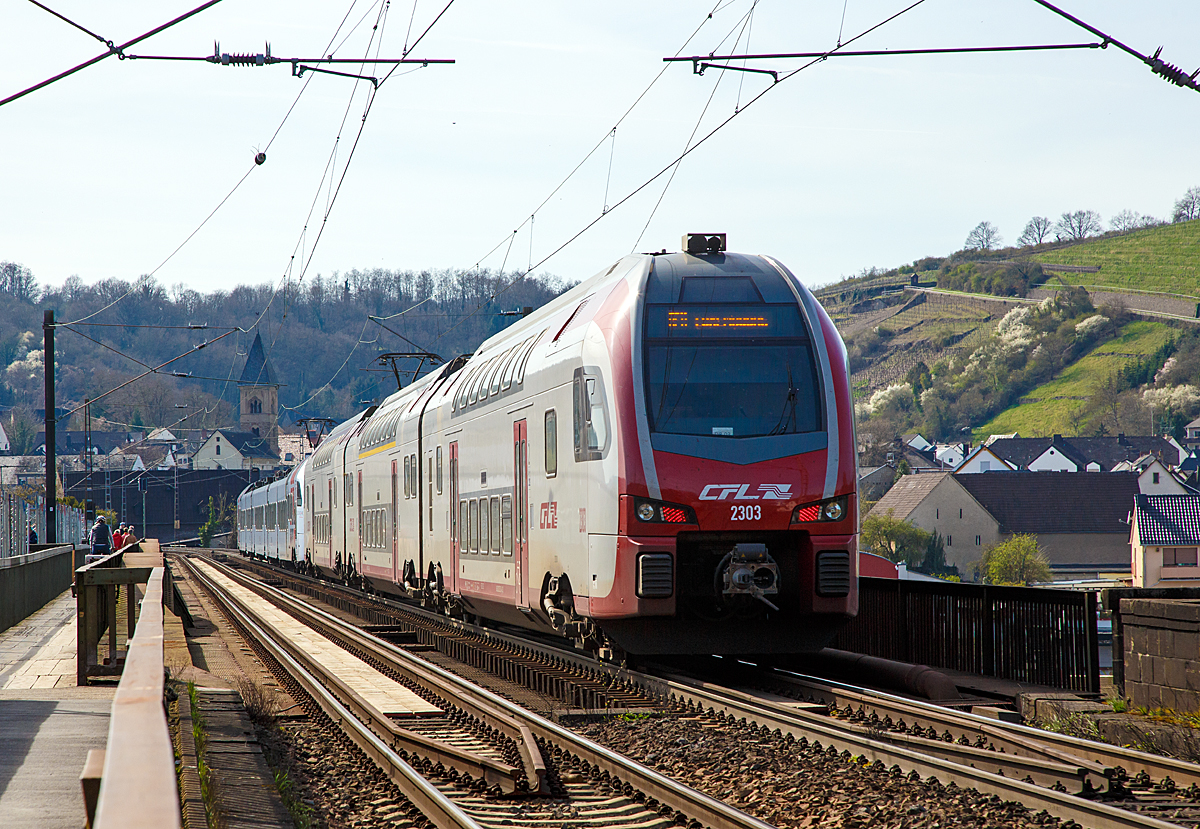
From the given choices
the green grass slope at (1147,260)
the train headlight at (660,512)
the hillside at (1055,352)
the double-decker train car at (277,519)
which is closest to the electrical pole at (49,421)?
the double-decker train car at (277,519)

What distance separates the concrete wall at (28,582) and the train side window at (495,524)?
284 inches

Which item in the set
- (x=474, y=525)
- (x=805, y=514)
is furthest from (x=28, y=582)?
(x=805, y=514)

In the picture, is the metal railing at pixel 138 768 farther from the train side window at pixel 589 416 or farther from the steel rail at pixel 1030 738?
the train side window at pixel 589 416

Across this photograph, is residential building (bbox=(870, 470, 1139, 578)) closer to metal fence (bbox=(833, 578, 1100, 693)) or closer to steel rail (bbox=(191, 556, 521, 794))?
metal fence (bbox=(833, 578, 1100, 693))

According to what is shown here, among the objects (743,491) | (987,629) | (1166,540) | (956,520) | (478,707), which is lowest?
(1166,540)

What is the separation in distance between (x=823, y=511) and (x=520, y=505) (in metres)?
4.28

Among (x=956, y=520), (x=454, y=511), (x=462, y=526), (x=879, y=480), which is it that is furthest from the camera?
(x=879, y=480)

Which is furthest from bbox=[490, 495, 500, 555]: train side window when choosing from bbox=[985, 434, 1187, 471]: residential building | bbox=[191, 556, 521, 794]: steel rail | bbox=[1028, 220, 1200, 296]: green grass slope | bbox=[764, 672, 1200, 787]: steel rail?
bbox=[1028, 220, 1200, 296]: green grass slope

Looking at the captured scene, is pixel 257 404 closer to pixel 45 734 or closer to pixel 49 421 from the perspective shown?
pixel 49 421

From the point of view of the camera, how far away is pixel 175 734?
814 cm

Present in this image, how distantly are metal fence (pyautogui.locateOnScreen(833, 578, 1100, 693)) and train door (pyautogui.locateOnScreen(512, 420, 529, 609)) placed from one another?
12.4 feet

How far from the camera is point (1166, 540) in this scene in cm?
7306

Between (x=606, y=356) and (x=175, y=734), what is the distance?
17.4 feet

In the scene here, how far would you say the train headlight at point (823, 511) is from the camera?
38.1 feet
